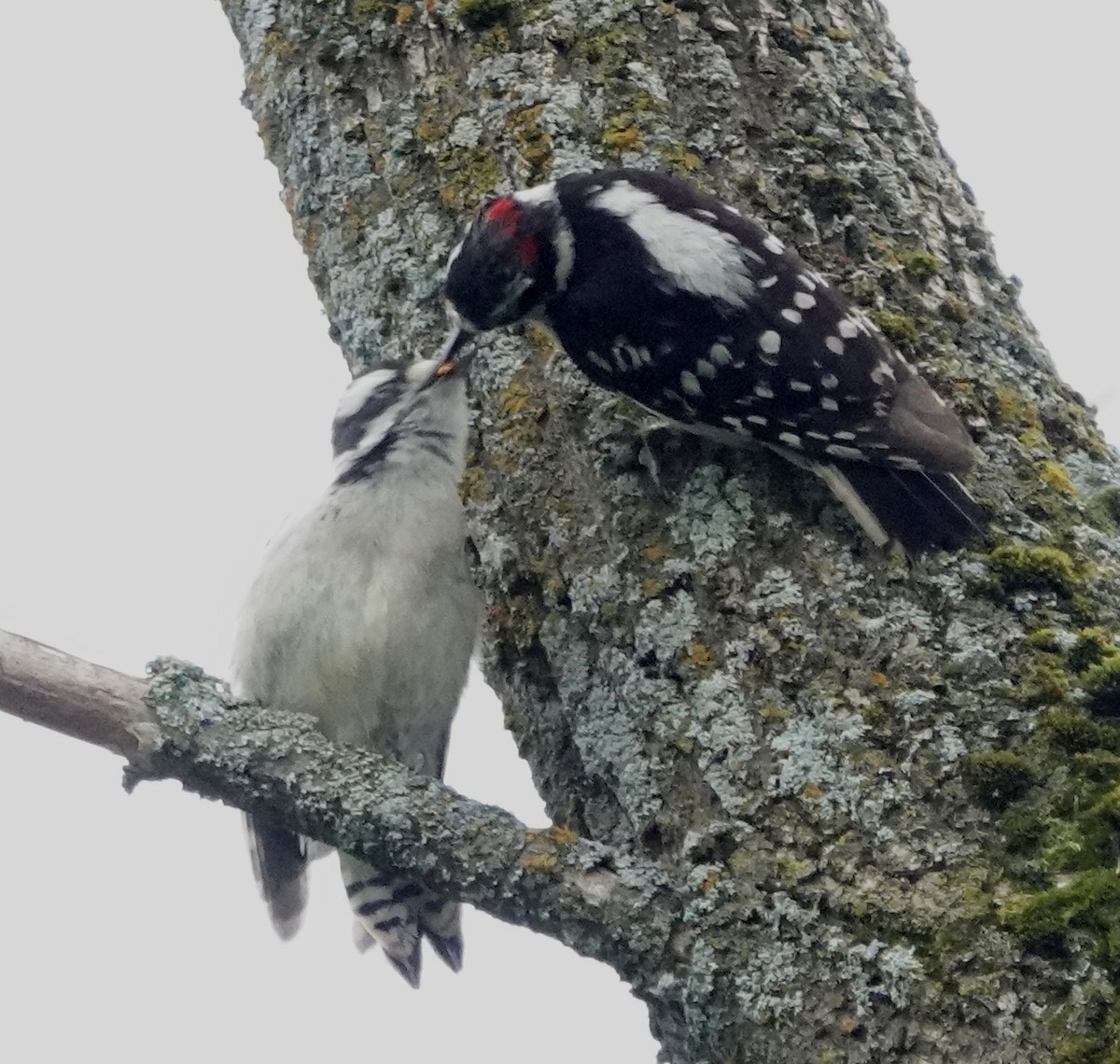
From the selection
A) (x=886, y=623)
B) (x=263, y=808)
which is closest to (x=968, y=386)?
(x=886, y=623)

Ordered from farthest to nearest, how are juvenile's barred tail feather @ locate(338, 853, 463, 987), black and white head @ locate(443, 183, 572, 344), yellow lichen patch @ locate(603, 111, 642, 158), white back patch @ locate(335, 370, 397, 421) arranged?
1. juvenile's barred tail feather @ locate(338, 853, 463, 987)
2. white back patch @ locate(335, 370, 397, 421)
3. yellow lichen patch @ locate(603, 111, 642, 158)
4. black and white head @ locate(443, 183, 572, 344)

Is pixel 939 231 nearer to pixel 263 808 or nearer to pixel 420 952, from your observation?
pixel 263 808

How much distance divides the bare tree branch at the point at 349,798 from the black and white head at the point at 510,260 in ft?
2.58

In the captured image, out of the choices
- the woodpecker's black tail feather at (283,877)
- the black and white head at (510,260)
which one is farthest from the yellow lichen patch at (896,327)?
the woodpecker's black tail feather at (283,877)

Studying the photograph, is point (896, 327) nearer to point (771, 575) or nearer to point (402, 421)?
point (771, 575)

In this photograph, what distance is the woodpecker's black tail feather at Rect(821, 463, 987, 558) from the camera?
2146mm

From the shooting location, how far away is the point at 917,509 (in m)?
2.15

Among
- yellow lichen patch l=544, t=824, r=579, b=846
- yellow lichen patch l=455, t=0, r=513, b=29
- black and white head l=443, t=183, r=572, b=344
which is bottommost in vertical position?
yellow lichen patch l=544, t=824, r=579, b=846

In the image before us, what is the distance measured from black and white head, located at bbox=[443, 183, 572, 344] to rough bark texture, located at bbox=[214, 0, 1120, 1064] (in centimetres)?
14

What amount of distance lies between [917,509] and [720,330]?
17.0 inches

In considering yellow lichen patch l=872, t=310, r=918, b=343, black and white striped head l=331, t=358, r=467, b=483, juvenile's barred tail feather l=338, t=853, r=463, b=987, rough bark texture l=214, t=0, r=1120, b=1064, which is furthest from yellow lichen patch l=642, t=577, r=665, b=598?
juvenile's barred tail feather l=338, t=853, r=463, b=987

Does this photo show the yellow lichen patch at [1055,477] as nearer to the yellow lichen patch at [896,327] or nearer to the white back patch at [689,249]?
the yellow lichen patch at [896,327]

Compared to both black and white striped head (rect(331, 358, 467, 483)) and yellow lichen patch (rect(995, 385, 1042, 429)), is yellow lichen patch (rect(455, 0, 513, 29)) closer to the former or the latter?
black and white striped head (rect(331, 358, 467, 483))

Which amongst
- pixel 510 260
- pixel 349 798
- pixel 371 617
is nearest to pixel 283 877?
pixel 371 617
